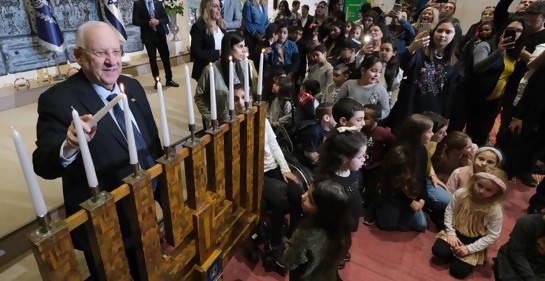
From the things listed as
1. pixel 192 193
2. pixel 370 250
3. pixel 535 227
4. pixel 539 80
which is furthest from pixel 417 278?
pixel 539 80

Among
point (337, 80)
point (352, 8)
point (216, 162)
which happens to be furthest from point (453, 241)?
point (352, 8)

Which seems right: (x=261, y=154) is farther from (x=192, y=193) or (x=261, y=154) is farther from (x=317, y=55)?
(x=317, y=55)

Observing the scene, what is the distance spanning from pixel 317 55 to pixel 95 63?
2.39m

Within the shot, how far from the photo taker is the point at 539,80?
2.23m

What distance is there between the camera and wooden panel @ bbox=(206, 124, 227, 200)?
1.22 m

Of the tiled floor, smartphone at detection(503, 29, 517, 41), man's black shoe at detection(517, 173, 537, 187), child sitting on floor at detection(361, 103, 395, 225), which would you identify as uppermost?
smartphone at detection(503, 29, 517, 41)

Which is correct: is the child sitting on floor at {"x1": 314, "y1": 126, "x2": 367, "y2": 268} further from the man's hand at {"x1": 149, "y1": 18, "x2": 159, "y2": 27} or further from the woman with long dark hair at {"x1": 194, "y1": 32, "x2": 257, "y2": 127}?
the man's hand at {"x1": 149, "y1": 18, "x2": 159, "y2": 27}

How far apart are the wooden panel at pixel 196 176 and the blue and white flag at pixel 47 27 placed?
3.88 meters

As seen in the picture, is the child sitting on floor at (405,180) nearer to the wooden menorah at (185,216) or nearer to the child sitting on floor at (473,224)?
the child sitting on floor at (473,224)

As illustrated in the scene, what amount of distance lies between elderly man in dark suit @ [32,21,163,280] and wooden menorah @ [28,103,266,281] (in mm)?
152

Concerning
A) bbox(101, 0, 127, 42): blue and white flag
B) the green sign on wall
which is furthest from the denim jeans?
the green sign on wall

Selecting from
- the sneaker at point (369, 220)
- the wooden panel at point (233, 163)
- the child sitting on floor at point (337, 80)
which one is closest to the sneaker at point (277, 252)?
the wooden panel at point (233, 163)

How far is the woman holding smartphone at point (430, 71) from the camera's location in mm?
2363

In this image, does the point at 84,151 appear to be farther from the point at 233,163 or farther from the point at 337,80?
the point at 337,80
